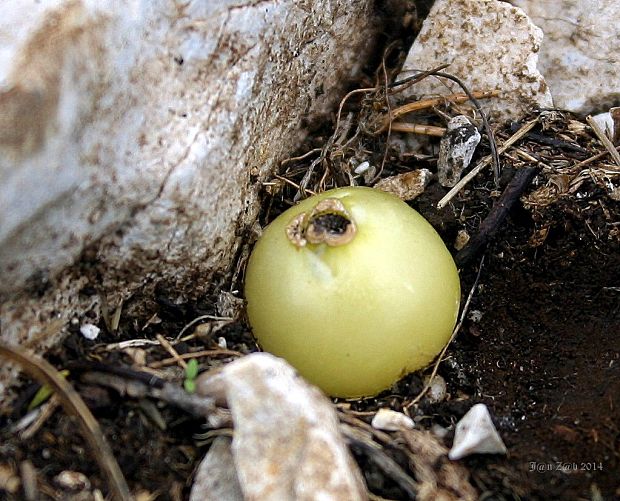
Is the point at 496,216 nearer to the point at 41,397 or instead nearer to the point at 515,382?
the point at 515,382

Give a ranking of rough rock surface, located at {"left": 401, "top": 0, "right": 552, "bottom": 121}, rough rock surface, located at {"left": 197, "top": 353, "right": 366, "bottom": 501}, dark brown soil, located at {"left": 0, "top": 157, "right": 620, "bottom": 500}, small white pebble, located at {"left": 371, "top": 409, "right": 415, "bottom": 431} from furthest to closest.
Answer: rough rock surface, located at {"left": 401, "top": 0, "right": 552, "bottom": 121} → small white pebble, located at {"left": 371, "top": 409, "right": 415, "bottom": 431} → dark brown soil, located at {"left": 0, "top": 157, "right": 620, "bottom": 500} → rough rock surface, located at {"left": 197, "top": 353, "right": 366, "bottom": 501}

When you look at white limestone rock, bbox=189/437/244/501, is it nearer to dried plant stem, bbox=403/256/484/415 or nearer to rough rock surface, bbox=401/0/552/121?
dried plant stem, bbox=403/256/484/415

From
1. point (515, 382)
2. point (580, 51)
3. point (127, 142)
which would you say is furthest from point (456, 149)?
point (127, 142)

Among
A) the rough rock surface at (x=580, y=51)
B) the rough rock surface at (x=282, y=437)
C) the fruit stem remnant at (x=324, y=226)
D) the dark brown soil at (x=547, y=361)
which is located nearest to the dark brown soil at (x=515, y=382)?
the dark brown soil at (x=547, y=361)

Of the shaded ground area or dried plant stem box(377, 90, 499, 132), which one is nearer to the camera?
the shaded ground area

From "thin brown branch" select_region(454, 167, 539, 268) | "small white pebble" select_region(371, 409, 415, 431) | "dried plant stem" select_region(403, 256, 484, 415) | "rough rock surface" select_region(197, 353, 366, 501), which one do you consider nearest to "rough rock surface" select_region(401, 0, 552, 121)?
"thin brown branch" select_region(454, 167, 539, 268)

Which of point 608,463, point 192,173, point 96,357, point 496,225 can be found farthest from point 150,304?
point 608,463
